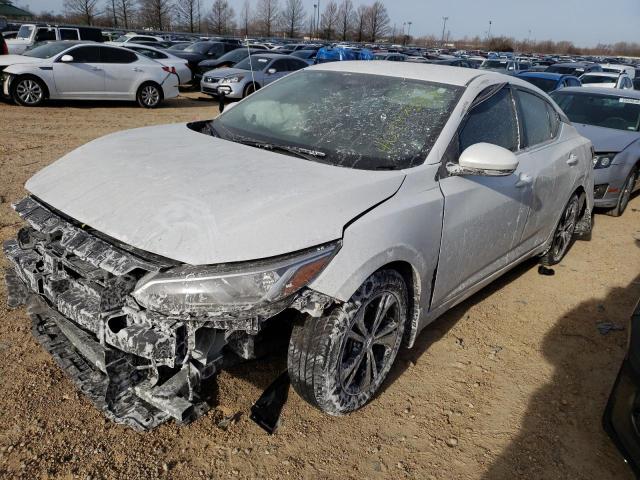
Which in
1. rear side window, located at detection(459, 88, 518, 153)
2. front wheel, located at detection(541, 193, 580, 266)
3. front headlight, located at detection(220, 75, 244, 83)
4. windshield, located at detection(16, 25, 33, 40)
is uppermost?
windshield, located at detection(16, 25, 33, 40)

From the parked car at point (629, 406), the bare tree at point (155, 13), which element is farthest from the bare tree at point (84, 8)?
the parked car at point (629, 406)

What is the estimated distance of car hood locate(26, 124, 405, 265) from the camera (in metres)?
2.18

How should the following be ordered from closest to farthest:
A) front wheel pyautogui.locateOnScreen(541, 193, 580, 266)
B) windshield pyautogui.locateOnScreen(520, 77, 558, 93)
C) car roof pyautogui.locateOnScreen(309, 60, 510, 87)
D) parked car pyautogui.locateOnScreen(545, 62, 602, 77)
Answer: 1. car roof pyautogui.locateOnScreen(309, 60, 510, 87)
2. front wheel pyautogui.locateOnScreen(541, 193, 580, 266)
3. windshield pyautogui.locateOnScreen(520, 77, 558, 93)
4. parked car pyautogui.locateOnScreen(545, 62, 602, 77)

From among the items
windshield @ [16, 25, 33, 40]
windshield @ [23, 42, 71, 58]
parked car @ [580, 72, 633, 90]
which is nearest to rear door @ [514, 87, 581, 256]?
windshield @ [23, 42, 71, 58]

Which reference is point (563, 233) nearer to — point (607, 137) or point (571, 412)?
point (571, 412)

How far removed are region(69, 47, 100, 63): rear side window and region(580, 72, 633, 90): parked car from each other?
42.5ft

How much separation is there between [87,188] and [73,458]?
1258 mm

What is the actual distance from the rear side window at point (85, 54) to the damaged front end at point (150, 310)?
10.8 m

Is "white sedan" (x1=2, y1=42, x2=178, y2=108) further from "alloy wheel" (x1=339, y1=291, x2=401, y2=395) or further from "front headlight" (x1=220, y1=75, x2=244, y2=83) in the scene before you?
"alloy wheel" (x1=339, y1=291, x2=401, y2=395)

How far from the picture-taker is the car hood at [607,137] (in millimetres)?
6578

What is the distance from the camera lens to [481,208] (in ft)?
10.4

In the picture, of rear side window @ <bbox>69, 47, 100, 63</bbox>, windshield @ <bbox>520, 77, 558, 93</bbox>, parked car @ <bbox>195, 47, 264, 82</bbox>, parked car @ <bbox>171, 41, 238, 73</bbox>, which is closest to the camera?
rear side window @ <bbox>69, 47, 100, 63</bbox>

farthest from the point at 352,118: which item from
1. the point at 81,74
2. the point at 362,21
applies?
the point at 362,21

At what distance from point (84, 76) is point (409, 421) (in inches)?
465
